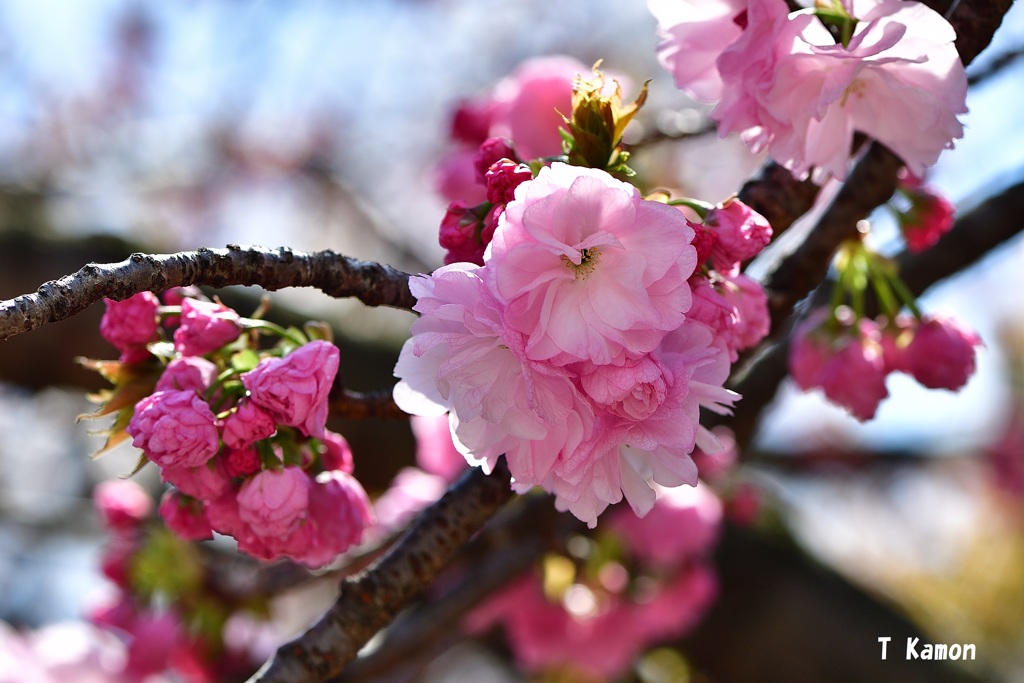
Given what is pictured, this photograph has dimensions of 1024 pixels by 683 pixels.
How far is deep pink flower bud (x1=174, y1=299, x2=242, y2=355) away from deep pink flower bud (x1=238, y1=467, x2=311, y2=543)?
0.17m

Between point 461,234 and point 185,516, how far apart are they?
535 mm

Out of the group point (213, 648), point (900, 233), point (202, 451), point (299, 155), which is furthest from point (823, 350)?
point (299, 155)

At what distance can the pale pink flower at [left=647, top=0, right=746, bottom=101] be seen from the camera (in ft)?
3.52

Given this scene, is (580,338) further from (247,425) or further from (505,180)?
(247,425)

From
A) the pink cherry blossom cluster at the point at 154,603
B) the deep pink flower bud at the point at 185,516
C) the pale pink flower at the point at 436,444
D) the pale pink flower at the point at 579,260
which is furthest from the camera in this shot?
the pale pink flower at the point at 436,444

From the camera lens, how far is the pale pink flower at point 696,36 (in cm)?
107

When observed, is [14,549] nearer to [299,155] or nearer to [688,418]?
[299,155]

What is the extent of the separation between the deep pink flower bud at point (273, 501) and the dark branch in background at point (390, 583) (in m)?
0.16

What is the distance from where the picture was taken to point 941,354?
125cm

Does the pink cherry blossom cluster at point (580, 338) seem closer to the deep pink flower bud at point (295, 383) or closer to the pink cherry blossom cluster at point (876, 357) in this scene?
the deep pink flower bud at point (295, 383)

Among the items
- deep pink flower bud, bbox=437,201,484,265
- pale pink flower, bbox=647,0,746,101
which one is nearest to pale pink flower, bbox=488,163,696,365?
deep pink flower bud, bbox=437,201,484,265

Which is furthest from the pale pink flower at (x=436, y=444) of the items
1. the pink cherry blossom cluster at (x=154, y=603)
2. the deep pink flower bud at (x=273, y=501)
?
the deep pink flower bud at (x=273, y=501)

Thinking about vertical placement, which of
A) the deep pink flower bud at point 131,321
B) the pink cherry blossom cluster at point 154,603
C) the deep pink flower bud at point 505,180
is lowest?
the pink cherry blossom cluster at point 154,603

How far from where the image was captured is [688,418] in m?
0.83
